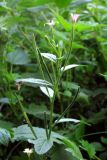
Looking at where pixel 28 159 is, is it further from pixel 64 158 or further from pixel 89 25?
pixel 89 25

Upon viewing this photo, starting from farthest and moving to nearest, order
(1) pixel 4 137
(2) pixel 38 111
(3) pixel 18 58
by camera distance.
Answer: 1. (3) pixel 18 58
2. (2) pixel 38 111
3. (1) pixel 4 137

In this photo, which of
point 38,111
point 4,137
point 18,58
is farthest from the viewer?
point 18,58

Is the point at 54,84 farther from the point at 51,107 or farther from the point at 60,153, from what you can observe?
the point at 60,153

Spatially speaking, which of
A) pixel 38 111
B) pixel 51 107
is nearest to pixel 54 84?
pixel 51 107

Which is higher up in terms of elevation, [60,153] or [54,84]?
[54,84]

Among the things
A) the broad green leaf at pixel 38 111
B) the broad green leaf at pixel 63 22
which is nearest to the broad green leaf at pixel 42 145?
the broad green leaf at pixel 38 111

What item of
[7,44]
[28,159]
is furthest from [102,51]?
[28,159]

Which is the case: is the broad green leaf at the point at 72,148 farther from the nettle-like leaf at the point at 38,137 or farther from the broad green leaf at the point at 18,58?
the broad green leaf at the point at 18,58
